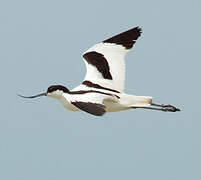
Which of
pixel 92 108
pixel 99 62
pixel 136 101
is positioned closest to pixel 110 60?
pixel 99 62

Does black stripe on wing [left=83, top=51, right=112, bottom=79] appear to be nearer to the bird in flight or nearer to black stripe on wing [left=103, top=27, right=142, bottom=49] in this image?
the bird in flight

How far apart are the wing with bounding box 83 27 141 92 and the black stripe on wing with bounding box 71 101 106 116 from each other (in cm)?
263

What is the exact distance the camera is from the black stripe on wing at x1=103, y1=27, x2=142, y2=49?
17609 millimetres

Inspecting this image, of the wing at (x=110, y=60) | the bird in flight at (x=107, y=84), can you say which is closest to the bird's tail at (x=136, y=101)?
the bird in flight at (x=107, y=84)

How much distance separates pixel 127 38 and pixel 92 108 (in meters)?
4.65

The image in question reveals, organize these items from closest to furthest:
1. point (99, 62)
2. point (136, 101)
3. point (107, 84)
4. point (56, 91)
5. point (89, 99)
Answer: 1. point (89, 99)
2. point (56, 91)
3. point (136, 101)
4. point (107, 84)
5. point (99, 62)

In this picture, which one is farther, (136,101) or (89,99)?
(136,101)

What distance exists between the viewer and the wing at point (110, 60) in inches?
659

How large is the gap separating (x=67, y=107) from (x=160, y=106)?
2.31 meters

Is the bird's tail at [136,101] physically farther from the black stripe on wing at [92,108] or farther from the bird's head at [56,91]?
the black stripe on wing at [92,108]

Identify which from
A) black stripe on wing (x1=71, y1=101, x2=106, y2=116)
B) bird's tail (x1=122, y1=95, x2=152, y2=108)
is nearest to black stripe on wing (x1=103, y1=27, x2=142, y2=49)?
bird's tail (x1=122, y1=95, x2=152, y2=108)

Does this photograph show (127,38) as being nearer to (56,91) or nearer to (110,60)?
(110,60)

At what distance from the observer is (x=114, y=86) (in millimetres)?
16688

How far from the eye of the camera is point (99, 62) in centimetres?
1708
